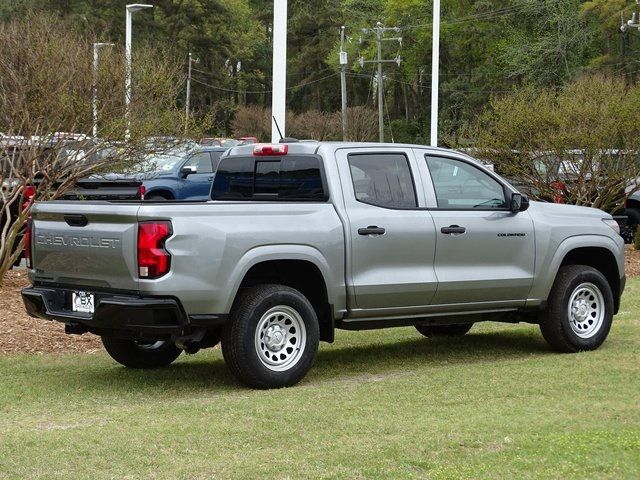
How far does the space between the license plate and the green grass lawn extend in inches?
24.1

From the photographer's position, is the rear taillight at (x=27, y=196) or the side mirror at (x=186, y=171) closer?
the rear taillight at (x=27, y=196)

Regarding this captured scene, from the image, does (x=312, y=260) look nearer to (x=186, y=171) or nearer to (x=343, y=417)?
(x=343, y=417)

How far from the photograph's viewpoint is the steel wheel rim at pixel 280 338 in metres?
8.62

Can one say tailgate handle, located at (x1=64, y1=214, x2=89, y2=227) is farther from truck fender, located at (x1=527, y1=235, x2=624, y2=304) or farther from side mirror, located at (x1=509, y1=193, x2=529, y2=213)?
truck fender, located at (x1=527, y1=235, x2=624, y2=304)

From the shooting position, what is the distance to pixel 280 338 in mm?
8703

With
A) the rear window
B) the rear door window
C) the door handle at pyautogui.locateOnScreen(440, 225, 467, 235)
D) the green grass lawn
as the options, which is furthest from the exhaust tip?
the door handle at pyautogui.locateOnScreen(440, 225, 467, 235)

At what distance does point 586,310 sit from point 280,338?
3174mm

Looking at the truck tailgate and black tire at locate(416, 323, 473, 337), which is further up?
the truck tailgate

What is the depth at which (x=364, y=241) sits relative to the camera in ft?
29.9

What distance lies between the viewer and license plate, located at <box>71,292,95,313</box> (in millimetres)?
8438

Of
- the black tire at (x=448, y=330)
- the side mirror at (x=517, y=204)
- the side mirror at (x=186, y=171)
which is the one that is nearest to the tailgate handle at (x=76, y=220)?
the side mirror at (x=517, y=204)

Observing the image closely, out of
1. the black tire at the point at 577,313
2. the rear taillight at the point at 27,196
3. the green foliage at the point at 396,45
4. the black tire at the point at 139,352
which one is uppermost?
the green foliage at the point at 396,45

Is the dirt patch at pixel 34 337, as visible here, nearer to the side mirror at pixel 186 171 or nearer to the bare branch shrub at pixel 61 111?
the bare branch shrub at pixel 61 111

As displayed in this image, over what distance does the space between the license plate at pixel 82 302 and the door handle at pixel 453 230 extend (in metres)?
2.84
